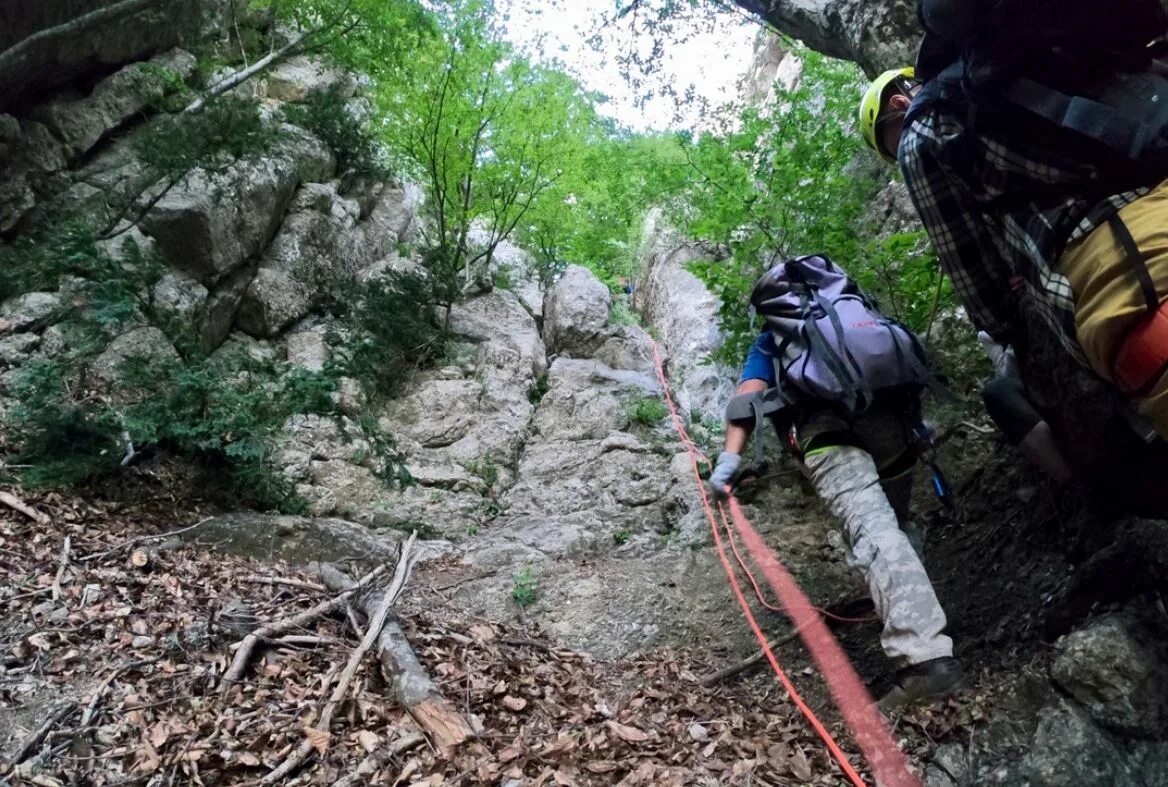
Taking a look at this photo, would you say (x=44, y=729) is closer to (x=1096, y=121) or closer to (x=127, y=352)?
(x=1096, y=121)

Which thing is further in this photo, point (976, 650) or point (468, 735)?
point (976, 650)

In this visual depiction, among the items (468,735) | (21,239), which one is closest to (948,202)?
(468,735)

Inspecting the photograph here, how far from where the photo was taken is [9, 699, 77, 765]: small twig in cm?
205

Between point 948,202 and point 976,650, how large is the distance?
5.81ft

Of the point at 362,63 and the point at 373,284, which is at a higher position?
the point at 362,63

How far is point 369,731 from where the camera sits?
2234 millimetres

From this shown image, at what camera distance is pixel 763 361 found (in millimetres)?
3102

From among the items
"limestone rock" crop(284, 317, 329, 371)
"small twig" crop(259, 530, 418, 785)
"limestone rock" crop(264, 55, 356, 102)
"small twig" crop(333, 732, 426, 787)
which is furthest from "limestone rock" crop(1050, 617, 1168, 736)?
"limestone rock" crop(264, 55, 356, 102)

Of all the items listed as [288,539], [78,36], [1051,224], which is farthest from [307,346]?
[1051,224]

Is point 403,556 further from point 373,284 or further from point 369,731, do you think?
point 373,284

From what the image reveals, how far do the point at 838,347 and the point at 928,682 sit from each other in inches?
52.4

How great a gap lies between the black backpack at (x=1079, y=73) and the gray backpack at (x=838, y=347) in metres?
1.00

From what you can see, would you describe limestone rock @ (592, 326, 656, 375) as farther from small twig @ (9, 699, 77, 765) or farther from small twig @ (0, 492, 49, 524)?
small twig @ (9, 699, 77, 765)

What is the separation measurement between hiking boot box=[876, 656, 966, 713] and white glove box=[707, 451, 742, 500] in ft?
3.33
